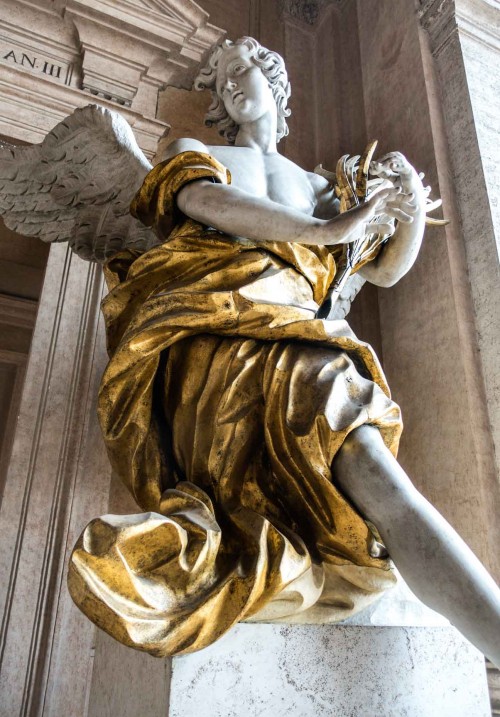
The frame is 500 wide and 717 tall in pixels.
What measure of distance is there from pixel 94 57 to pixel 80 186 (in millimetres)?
1558

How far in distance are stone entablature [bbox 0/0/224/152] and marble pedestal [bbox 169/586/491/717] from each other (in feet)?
8.86

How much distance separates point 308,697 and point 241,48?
1.99 m

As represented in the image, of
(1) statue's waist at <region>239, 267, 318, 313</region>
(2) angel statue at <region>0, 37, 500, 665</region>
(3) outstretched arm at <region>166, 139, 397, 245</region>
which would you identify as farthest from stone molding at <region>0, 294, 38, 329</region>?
(1) statue's waist at <region>239, 267, 318, 313</region>

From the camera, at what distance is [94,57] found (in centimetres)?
350

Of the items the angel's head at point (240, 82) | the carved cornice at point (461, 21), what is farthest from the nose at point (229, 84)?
the carved cornice at point (461, 21)

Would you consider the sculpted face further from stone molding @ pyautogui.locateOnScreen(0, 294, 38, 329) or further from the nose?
stone molding @ pyautogui.locateOnScreen(0, 294, 38, 329)

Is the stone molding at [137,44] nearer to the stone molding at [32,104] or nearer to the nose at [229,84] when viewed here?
the stone molding at [32,104]

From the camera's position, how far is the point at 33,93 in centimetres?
324

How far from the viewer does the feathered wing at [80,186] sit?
2227 millimetres

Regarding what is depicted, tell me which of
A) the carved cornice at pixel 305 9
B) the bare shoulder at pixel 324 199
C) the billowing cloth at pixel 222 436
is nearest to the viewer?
the billowing cloth at pixel 222 436

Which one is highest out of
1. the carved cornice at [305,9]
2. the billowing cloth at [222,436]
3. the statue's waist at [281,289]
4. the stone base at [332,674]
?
the carved cornice at [305,9]

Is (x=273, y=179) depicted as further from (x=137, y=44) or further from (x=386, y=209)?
(x=137, y=44)

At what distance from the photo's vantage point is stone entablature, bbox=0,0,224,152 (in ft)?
10.6

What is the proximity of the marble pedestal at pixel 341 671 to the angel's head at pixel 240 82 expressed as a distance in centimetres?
163
